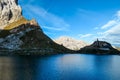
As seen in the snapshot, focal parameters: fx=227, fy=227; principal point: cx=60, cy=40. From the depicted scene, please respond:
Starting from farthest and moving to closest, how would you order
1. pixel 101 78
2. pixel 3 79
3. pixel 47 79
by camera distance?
pixel 101 78
pixel 47 79
pixel 3 79

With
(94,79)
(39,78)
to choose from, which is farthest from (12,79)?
(94,79)

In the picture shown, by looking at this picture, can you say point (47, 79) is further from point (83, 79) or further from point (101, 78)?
point (101, 78)

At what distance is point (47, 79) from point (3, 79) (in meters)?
25.3

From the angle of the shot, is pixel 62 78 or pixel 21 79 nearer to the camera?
pixel 21 79

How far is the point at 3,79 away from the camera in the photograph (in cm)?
12494

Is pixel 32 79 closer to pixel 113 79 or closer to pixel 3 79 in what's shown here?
pixel 3 79

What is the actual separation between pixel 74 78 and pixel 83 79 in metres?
6.05

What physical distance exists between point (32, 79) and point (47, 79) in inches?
352

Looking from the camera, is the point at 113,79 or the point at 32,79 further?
the point at 113,79

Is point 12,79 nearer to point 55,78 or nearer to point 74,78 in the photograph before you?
point 55,78

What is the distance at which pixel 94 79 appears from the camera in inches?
5428

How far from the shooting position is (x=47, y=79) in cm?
13350

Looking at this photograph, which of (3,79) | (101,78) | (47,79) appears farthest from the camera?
(101,78)

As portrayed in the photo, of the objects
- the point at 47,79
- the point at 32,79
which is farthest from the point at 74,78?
the point at 32,79
